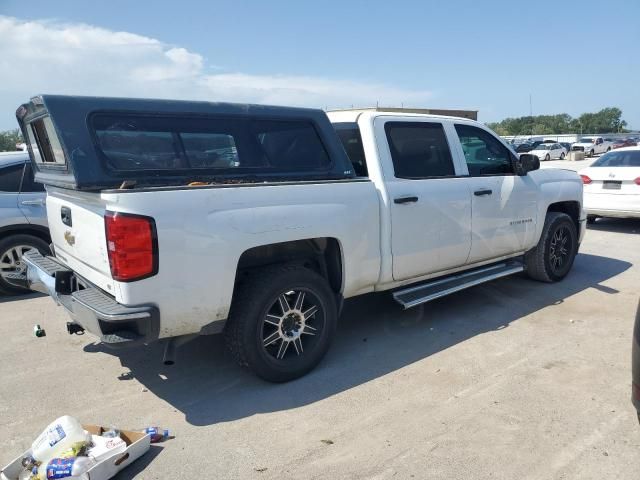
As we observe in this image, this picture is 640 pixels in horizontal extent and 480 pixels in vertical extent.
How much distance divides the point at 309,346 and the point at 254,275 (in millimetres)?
727

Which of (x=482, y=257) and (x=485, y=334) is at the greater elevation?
(x=482, y=257)

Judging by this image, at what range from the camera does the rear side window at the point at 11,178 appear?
240 inches

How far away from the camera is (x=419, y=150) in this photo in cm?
469

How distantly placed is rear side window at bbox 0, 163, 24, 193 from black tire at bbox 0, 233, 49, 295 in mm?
563

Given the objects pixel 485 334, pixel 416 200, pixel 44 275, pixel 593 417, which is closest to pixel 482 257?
pixel 485 334

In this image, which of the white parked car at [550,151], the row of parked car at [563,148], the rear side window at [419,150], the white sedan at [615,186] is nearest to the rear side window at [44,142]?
the rear side window at [419,150]

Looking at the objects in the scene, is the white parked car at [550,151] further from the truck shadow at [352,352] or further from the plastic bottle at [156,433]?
the plastic bottle at [156,433]

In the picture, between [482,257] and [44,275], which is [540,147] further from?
[44,275]

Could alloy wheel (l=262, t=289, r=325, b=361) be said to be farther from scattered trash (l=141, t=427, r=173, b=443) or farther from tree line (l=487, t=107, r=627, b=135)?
tree line (l=487, t=107, r=627, b=135)

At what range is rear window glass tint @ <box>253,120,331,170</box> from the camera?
13.2 feet

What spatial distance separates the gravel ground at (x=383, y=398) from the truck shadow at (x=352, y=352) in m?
0.02

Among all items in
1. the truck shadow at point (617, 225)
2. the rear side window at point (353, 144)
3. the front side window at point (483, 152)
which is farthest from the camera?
the truck shadow at point (617, 225)

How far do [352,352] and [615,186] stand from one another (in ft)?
23.7

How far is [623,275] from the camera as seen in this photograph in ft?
21.6
